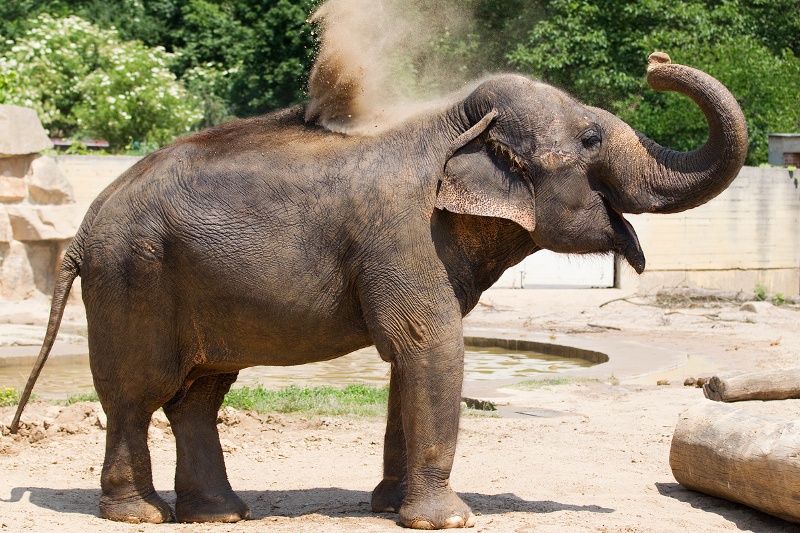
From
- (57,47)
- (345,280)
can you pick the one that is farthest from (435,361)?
(57,47)

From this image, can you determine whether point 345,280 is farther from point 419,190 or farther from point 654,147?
point 654,147

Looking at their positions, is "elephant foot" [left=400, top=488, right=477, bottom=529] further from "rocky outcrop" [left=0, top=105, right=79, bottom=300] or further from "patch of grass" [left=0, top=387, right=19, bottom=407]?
→ "rocky outcrop" [left=0, top=105, right=79, bottom=300]

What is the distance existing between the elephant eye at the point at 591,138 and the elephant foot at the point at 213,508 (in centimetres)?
250

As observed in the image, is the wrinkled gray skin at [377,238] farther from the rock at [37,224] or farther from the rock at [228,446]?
the rock at [37,224]

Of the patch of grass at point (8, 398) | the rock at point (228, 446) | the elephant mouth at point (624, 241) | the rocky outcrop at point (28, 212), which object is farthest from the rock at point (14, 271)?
the elephant mouth at point (624, 241)

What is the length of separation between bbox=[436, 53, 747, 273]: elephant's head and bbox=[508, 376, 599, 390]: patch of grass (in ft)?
17.3

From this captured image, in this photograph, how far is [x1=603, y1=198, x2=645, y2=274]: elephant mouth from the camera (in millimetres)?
5590

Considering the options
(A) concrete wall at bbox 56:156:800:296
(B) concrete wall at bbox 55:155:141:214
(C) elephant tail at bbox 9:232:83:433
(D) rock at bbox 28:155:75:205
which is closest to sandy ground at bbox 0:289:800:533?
(C) elephant tail at bbox 9:232:83:433

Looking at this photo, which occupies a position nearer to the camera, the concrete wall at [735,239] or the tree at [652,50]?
the concrete wall at [735,239]

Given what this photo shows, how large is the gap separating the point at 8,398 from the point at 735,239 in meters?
17.1

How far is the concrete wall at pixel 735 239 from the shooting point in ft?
72.6

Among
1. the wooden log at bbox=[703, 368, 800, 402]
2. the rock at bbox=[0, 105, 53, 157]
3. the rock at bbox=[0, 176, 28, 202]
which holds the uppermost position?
the rock at bbox=[0, 105, 53, 157]

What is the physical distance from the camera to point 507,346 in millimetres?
15234

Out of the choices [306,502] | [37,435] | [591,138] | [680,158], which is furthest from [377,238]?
[37,435]
